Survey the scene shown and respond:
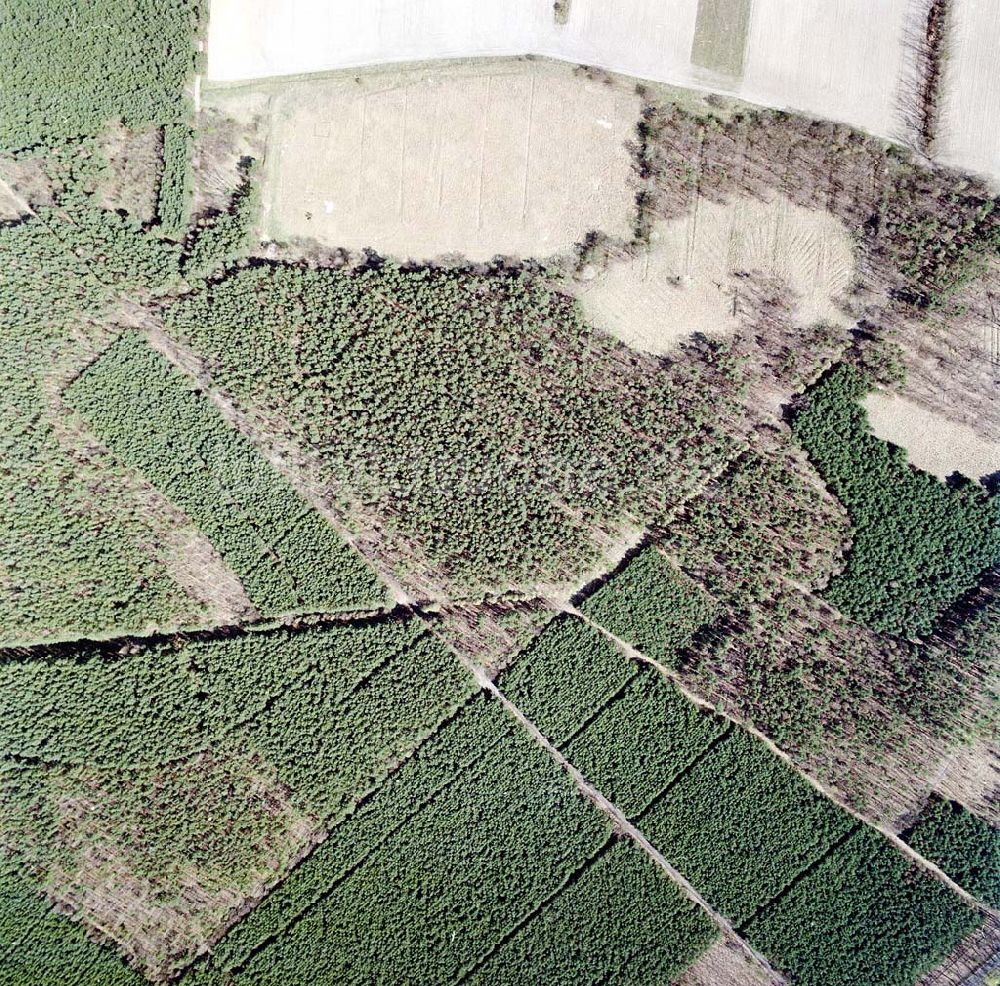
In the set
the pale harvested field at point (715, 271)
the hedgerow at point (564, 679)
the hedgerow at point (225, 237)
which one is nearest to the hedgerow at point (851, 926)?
the hedgerow at point (564, 679)

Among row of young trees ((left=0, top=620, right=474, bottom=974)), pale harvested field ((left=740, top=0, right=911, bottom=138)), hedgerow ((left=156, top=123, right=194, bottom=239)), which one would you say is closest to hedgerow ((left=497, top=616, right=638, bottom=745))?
row of young trees ((left=0, top=620, right=474, bottom=974))

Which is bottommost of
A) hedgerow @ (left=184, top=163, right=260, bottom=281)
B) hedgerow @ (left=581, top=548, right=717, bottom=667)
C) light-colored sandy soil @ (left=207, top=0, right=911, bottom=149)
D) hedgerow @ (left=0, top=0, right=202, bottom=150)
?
hedgerow @ (left=581, top=548, right=717, bottom=667)

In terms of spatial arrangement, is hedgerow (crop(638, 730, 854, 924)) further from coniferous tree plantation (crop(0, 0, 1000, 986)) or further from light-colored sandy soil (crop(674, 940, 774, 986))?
light-colored sandy soil (crop(674, 940, 774, 986))

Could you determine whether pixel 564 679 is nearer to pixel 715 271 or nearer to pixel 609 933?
pixel 609 933

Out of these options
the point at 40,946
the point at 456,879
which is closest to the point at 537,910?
the point at 456,879

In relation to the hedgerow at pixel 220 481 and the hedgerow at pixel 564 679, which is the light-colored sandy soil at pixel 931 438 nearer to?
the hedgerow at pixel 564 679

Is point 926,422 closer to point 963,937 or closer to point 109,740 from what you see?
point 963,937

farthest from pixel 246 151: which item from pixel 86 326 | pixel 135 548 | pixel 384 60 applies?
pixel 135 548
